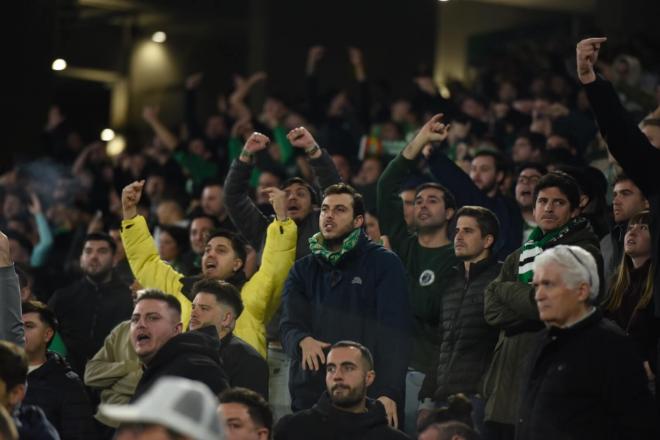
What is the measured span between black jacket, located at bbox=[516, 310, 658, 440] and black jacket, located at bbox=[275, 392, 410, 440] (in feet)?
3.72

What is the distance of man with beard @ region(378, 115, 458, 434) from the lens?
25.9 feet

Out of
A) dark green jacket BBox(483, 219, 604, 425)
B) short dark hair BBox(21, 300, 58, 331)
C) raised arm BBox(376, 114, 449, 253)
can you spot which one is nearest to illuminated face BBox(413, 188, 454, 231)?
raised arm BBox(376, 114, 449, 253)

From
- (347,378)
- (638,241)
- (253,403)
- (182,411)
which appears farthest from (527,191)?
(182,411)

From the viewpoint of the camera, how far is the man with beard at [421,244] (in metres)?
7.89

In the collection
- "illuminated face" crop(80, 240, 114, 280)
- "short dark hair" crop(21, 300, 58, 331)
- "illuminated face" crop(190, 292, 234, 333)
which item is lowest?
"short dark hair" crop(21, 300, 58, 331)

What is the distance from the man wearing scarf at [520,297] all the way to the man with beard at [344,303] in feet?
1.83

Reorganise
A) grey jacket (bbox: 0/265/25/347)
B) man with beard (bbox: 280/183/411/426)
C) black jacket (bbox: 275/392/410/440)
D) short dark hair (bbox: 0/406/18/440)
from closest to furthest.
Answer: short dark hair (bbox: 0/406/18/440)
grey jacket (bbox: 0/265/25/347)
black jacket (bbox: 275/392/410/440)
man with beard (bbox: 280/183/411/426)

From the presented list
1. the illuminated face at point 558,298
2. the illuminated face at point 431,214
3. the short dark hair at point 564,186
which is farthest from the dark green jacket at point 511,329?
the illuminated face at point 431,214

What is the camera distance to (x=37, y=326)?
7.63 metres

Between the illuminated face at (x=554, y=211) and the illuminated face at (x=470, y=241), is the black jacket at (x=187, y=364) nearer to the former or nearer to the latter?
the illuminated face at (x=470, y=241)

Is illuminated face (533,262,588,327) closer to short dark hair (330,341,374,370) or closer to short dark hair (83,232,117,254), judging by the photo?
short dark hair (330,341,374,370)

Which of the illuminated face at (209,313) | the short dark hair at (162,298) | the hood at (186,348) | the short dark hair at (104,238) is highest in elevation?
the short dark hair at (104,238)

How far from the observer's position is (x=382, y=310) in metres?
7.32

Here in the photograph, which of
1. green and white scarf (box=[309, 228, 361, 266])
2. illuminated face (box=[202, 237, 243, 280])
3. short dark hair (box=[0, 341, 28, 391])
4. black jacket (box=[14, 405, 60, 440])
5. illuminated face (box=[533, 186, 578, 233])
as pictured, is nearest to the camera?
short dark hair (box=[0, 341, 28, 391])
